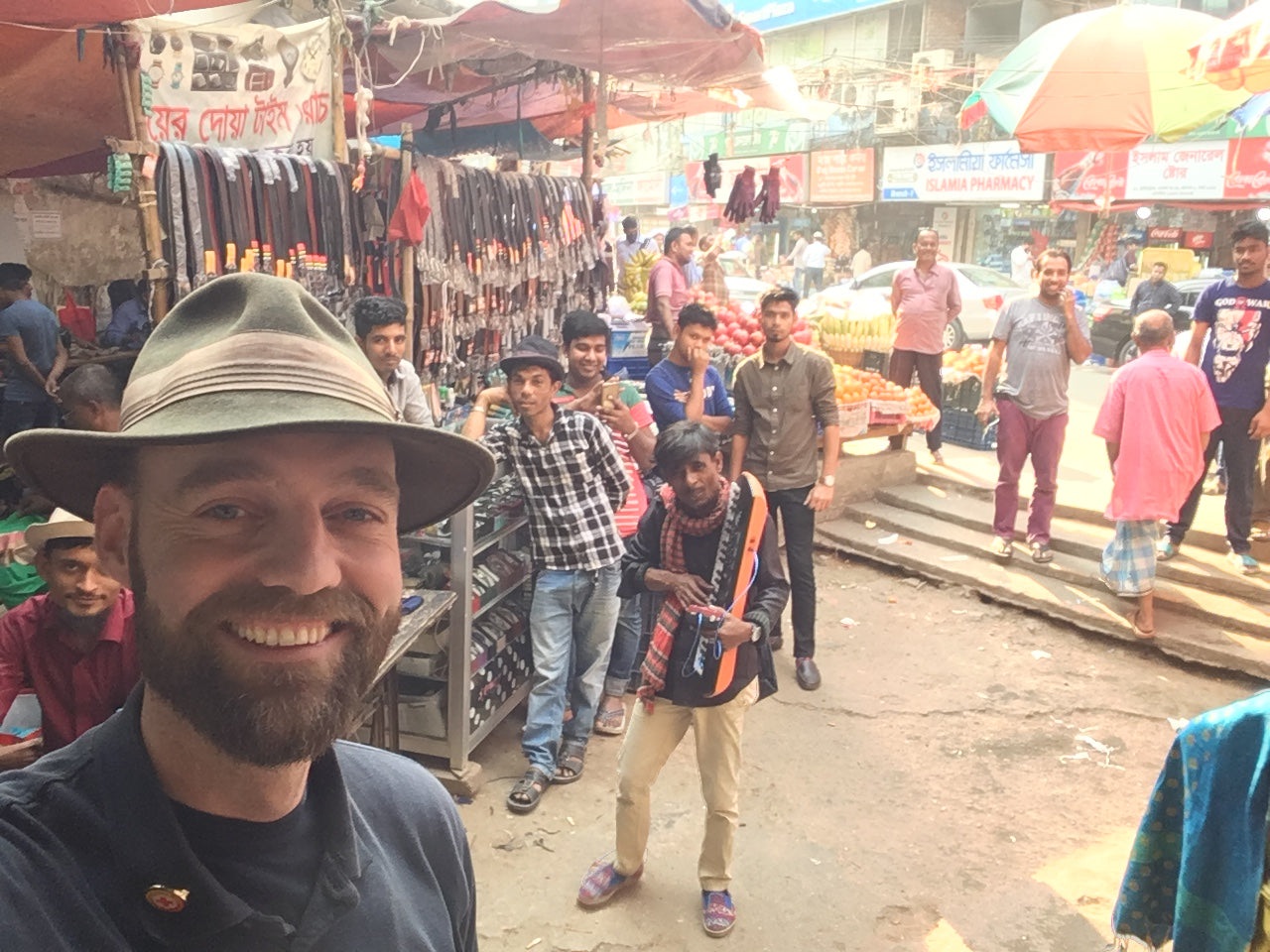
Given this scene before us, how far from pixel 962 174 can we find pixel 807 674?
20.5 metres

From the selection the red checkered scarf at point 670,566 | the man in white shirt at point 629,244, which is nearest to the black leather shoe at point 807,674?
the red checkered scarf at point 670,566

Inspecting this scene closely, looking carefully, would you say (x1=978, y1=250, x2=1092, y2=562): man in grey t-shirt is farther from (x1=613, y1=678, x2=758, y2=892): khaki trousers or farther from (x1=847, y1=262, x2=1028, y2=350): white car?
(x1=847, y1=262, x2=1028, y2=350): white car

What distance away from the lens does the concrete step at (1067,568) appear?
6.10 metres

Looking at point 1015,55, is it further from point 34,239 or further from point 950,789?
point 34,239

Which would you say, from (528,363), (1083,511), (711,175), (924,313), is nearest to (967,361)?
(924,313)

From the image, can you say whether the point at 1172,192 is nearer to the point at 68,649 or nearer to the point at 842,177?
the point at 842,177

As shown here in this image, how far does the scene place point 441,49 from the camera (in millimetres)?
6441

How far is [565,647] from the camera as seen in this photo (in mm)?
4496

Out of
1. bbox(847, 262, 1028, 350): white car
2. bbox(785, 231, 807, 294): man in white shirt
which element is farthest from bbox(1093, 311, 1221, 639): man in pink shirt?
bbox(785, 231, 807, 294): man in white shirt

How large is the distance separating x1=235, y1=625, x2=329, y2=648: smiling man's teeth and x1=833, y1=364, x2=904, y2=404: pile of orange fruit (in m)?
7.00

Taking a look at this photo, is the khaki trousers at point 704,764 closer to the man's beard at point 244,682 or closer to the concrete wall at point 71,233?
the man's beard at point 244,682

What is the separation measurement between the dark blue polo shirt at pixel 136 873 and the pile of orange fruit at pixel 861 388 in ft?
22.9

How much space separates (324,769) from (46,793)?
0.30 meters

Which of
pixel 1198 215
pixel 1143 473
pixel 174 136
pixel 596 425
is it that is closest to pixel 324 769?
pixel 596 425
